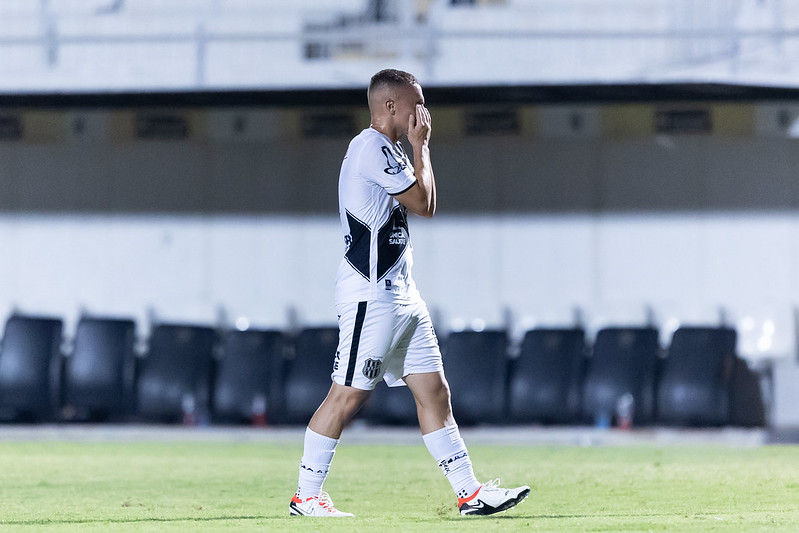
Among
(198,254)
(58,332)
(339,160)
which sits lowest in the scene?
(58,332)

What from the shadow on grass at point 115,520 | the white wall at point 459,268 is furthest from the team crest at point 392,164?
the white wall at point 459,268

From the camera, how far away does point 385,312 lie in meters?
4.80

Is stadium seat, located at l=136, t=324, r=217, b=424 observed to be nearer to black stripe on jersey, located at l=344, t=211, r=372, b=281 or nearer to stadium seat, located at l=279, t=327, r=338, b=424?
stadium seat, located at l=279, t=327, r=338, b=424

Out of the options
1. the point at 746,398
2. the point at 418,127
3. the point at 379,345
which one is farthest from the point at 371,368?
the point at 746,398

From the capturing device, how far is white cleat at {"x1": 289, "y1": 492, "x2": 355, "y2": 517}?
4809 millimetres

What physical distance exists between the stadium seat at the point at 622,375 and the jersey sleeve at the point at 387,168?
5960 millimetres

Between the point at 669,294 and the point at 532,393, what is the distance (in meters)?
2.07

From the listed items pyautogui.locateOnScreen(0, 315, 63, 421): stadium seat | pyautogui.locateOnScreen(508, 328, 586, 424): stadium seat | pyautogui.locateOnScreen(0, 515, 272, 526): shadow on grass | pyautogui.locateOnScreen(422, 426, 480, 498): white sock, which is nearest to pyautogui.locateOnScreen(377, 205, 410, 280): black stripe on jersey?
pyautogui.locateOnScreen(422, 426, 480, 498): white sock

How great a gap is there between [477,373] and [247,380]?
6.74 ft

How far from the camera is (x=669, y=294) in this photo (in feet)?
38.4

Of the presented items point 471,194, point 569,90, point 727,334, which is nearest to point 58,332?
point 471,194

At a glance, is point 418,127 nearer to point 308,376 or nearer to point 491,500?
point 491,500

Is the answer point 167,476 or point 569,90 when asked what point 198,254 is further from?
point 167,476

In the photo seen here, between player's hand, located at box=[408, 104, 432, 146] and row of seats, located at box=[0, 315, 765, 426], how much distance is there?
586 centimetres
